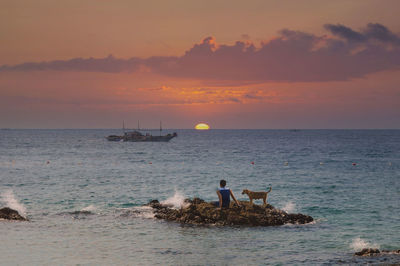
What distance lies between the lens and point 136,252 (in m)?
21.5

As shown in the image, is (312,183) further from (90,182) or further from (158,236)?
(158,236)

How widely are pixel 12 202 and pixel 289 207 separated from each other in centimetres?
2413

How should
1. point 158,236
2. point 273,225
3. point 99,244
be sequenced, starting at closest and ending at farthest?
point 99,244
point 158,236
point 273,225

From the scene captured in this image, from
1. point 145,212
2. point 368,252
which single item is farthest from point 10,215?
point 368,252

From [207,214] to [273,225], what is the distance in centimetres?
427

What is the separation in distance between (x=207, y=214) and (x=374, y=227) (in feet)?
35.5

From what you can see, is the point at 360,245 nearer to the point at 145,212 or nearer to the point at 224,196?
the point at 224,196

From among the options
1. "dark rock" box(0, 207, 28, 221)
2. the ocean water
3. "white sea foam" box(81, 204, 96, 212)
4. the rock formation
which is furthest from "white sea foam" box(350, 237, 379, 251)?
"dark rock" box(0, 207, 28, 221)

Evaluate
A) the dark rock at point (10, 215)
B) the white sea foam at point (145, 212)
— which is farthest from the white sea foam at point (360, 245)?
the dark rock at point (10, 215)

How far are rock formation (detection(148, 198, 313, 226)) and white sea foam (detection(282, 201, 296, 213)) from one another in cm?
552

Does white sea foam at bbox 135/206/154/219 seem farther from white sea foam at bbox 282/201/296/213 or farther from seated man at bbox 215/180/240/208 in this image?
white sea foam at bbox 282/201/296/213

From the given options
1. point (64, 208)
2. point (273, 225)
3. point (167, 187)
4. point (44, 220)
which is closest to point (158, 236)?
point (273, 225)

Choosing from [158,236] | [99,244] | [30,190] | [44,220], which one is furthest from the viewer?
[30,190]

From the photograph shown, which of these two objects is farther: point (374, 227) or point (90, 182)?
point (90, 182)
